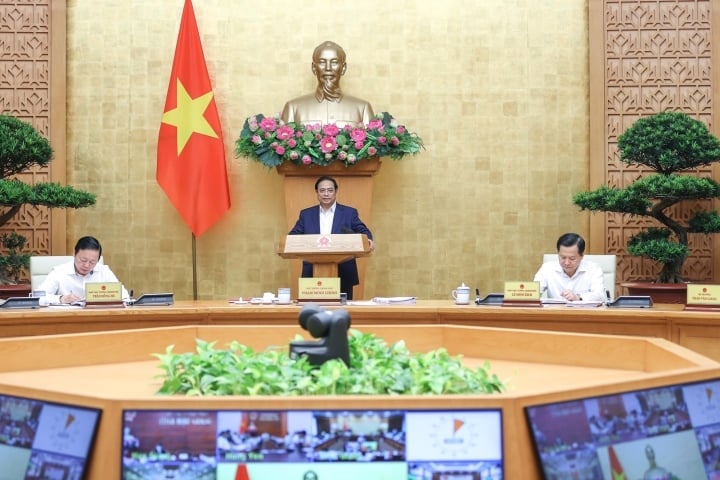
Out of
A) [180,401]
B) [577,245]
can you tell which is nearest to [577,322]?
[577,245]

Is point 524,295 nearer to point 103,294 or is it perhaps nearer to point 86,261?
point 103,294

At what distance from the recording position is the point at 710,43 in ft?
21.5

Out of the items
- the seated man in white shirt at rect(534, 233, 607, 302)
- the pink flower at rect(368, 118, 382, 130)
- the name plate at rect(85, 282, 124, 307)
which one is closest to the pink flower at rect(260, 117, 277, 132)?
the pink flower at rect(368, 118, 382, 130)

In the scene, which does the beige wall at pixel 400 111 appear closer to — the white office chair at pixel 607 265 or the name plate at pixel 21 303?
the white office chair at pixel 607 265

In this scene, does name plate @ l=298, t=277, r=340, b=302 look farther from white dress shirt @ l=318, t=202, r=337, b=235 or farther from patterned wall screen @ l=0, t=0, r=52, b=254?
patterned wall screen @ l=0, t=0, r=52, b=254

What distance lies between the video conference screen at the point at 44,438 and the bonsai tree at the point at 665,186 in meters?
4.83

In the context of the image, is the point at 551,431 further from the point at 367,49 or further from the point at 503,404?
the point at 367,49

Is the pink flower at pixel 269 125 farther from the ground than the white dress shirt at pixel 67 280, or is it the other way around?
the pink flower at pixel 269 125

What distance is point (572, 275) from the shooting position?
15.7 feet

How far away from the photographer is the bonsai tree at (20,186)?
222 inches

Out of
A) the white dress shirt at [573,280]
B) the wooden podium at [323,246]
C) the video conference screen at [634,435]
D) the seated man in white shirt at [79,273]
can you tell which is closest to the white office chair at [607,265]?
the white dress shirt at [573,280]

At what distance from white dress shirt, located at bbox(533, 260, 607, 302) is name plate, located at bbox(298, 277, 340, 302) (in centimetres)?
114

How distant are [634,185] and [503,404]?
15.1 ft

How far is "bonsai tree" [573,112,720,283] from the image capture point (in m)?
5.72
